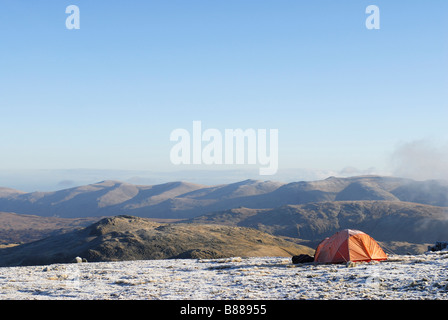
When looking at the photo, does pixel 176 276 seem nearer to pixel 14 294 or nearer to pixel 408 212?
pixel 14 294

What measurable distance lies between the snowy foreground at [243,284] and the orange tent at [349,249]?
5.99 ft

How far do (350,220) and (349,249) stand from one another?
103m

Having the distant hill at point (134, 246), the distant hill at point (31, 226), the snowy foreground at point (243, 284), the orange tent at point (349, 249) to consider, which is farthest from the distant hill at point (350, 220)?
the snowy foreground at point (243, 284)

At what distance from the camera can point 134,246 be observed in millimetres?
42688

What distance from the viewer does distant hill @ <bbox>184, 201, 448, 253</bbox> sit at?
101m

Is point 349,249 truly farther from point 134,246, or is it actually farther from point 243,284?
point 134,246

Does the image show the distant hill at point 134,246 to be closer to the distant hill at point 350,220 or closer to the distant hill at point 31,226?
the distant hill at point 350,220

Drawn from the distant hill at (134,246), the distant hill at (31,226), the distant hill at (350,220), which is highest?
the distant hill at (134,246)

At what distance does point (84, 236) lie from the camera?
50.2m

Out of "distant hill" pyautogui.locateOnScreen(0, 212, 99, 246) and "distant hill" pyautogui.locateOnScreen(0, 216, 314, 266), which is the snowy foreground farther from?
"distant hill" pyautogui.locateOnScreen(0, 212, 99, 246)

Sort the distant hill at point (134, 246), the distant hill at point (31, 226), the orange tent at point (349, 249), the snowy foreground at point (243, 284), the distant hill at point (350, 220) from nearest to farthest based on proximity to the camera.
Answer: the snowy foreground at point (243, 284) → the orange tent at point (349, 249) → the distant hill at point (134, 246) → the distant hill at point (350, 220) → the distant hill at point (31, 226)

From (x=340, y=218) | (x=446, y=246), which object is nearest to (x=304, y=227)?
(x=340, y=218)

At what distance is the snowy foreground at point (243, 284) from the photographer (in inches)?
484
